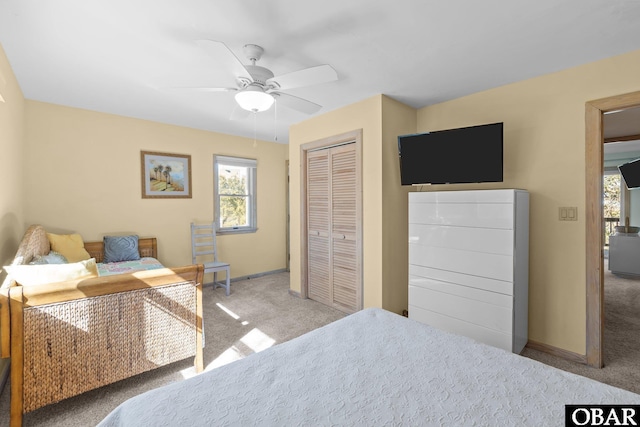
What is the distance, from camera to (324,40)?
2.07 metres

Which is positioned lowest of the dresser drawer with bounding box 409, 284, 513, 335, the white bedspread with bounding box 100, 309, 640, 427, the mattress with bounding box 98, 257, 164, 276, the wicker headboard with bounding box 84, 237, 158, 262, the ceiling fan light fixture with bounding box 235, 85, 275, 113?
the dresser drawer with bounding box 409, 284, 513, 335

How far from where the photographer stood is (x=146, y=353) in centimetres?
202

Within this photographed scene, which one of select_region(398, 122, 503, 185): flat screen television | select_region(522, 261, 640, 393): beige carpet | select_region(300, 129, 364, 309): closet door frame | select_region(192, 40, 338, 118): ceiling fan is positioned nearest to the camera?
select_region(192, 40, 338, 118): ceiling fan

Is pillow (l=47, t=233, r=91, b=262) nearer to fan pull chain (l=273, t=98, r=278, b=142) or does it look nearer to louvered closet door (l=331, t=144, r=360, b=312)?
fan pull chain (l=273, t=98, r=278, b=142)

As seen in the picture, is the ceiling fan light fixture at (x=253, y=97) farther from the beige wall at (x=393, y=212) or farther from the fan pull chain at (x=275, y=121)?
the beige wall at (x=393, y=212)

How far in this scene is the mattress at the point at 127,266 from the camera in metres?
3.20

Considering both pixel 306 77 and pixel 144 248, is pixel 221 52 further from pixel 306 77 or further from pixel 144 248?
pixel 144 248

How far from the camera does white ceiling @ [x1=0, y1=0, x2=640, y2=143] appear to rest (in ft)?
5.71

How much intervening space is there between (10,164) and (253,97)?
2.31m

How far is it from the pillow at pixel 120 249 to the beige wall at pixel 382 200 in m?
2.89

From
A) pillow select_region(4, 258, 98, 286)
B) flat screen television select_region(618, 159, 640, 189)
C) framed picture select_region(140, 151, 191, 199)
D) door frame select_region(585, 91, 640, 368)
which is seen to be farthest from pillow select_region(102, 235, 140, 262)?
flat screen television select_region(618, 159, 640, 189)

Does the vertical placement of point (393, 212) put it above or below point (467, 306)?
above

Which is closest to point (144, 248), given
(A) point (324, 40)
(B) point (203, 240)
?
(B) point (203, 240)

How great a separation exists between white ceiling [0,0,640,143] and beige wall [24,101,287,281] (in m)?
0.61
